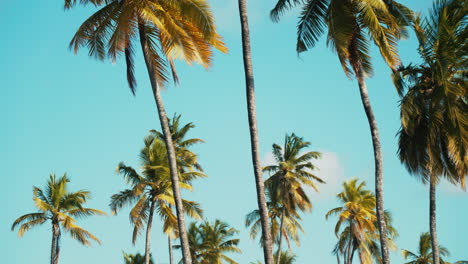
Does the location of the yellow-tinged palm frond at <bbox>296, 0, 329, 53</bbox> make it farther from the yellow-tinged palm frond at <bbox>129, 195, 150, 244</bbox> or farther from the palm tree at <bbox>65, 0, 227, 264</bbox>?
the yellow-tinged palm frond at <bbox>129, 195, 150, 244</bbox>

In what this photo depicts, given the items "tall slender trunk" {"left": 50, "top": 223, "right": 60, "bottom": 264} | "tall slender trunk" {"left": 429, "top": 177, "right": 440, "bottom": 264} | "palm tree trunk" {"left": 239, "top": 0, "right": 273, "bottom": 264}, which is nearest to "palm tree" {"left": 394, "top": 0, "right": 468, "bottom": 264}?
"tall slender trunk" {"left": 429, "top": 177, "right": 440, "bottom": 264}

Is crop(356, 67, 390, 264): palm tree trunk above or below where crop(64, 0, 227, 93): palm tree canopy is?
below

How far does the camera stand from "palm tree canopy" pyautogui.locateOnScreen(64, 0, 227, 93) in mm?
19078

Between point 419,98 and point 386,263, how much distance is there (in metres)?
9.03

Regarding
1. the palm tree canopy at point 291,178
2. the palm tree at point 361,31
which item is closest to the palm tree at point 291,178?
the palm tree canopy at point 291,178

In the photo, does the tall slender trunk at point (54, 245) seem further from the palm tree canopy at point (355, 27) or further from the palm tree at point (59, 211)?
the palm tree canopy at point (355, 27)

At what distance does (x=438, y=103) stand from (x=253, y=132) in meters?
9.86

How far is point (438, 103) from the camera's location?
887 inches

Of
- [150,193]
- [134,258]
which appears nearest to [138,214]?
[150,193]

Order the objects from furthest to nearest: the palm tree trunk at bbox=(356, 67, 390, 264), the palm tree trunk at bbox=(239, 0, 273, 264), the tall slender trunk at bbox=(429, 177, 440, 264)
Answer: the tall slender trunk at bbox=(429, 177, 440, 264) → the palm tree trunk at bbox=(356, 67, 390, 264) → the palm tree trunk at bbox=(239, 0, 273, 264)

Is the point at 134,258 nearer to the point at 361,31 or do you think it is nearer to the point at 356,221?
the point at 356,221

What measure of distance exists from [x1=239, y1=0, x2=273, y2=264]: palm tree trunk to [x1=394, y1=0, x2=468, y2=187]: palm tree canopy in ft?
21.5

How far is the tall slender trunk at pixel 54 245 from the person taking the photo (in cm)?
3309

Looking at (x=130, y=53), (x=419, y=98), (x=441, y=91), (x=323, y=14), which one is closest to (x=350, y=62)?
(x=323, y=14)
